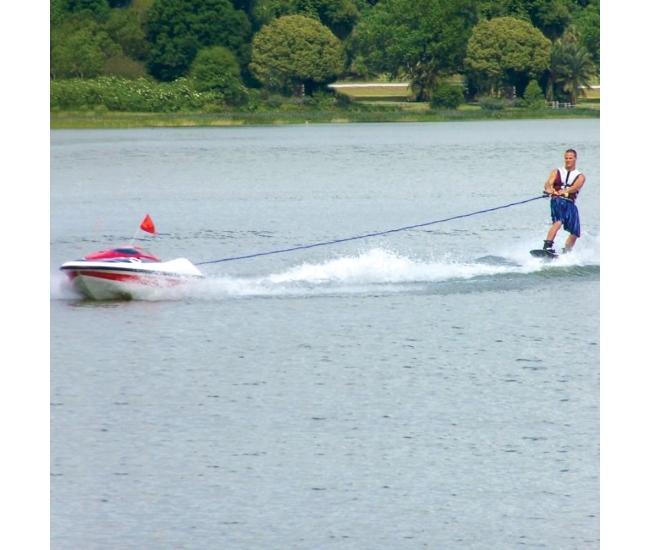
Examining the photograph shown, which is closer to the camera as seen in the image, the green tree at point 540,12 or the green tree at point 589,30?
the green tree at point 589,30

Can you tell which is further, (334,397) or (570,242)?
(570,242)

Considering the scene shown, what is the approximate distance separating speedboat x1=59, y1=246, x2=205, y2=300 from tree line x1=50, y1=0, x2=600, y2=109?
57.3 meters

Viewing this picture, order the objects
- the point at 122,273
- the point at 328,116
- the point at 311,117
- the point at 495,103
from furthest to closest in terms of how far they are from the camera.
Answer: the point at 495,103 → the point at 328,116 → the point at 311,117 → the point at 122,273

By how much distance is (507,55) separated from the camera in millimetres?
94938

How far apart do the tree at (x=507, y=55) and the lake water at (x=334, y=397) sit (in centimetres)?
5888

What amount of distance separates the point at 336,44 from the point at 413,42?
784 cm

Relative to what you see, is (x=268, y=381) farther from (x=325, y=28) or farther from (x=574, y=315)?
(x=325, y=28)

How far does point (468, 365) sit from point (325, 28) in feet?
255

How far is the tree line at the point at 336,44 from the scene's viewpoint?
8631cm

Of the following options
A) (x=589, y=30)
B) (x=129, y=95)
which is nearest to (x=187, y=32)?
(x=129, y=95)

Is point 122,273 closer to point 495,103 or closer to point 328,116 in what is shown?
point 328,116

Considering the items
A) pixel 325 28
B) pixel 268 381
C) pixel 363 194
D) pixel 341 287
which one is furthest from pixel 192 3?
pixel 268 381

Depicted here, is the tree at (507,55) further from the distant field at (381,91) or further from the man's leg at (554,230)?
the man's leg at (554,230)

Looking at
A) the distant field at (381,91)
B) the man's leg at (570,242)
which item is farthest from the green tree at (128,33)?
the man's leg at (570,242)
